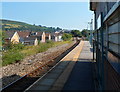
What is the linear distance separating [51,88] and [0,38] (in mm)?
20713

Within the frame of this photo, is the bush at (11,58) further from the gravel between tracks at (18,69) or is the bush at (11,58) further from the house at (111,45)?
the house at (111,45)

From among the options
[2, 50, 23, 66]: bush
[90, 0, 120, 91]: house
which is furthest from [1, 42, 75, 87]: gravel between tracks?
[90, 0, 120, 91]: house

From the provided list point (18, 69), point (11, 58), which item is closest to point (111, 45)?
point (18, 69)

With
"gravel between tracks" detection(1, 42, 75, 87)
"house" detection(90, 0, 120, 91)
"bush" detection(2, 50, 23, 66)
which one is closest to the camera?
"house" detection(90, 0, 120, 91)

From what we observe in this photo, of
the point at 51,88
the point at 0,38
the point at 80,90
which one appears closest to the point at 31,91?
the point at 51,88

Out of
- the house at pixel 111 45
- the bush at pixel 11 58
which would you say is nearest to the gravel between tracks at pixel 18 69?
the bush at pixel 11 58

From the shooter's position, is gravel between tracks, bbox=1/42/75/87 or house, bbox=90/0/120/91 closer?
house, bbox=90/0/120/91

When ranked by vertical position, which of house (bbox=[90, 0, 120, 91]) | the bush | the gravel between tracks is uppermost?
house (bbox=[90, 0, 120, 91])

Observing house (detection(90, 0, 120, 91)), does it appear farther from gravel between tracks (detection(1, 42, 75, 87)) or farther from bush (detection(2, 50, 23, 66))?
bush (detection(2, 50, 23, 66))

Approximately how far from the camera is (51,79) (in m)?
8.75

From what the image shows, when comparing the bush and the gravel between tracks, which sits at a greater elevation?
the bush

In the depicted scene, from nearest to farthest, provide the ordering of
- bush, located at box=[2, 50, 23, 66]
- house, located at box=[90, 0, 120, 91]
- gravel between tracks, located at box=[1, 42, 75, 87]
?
house, located at box=[90, 0, 120, 91]
gravel between tracks, located at box=[1, 42, 75, 87]
bush, located at box=[2, 50, 23, 66]

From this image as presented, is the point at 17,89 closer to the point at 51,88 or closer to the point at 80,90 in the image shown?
the point at 51,88

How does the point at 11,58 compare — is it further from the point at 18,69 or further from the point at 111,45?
the point at 111,45
